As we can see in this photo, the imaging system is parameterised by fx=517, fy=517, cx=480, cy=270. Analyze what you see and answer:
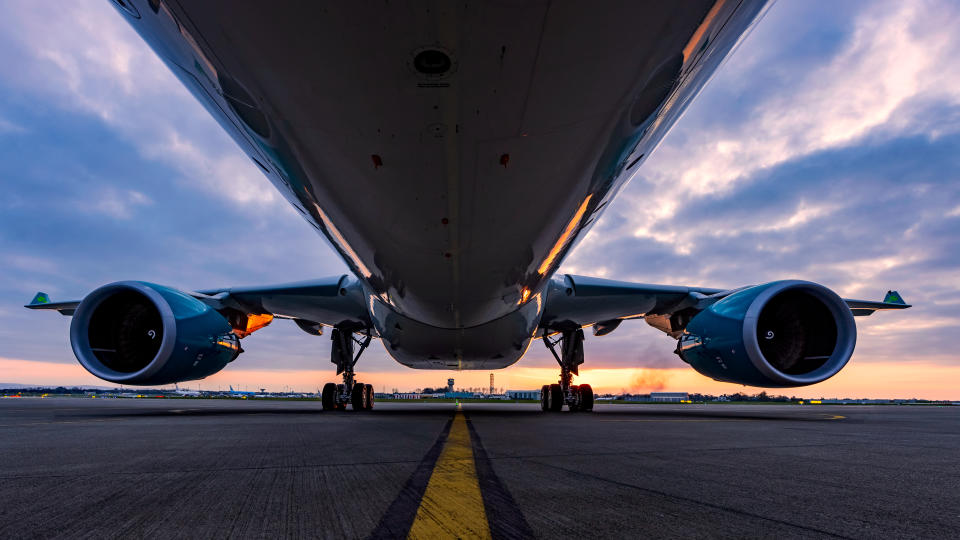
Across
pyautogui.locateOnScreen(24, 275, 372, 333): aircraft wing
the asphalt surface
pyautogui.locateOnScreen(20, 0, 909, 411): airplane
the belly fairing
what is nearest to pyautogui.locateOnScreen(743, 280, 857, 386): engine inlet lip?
the asphalt surface

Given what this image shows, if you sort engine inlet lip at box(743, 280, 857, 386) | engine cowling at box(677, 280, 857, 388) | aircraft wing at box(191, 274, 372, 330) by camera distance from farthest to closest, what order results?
1. aircraft wing at box(191, 274, 372, 330)
2. engine cowling at box(677, 280, 857, 388)
3. engine inlet lip at box(743, 280, 857, 386)

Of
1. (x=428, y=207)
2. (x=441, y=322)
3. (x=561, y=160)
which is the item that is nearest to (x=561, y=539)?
(x=561, y=160)

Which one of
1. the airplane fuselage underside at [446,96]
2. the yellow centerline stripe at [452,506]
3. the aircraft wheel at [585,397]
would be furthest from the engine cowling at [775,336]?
the yellow centerline stripe at [452,506]

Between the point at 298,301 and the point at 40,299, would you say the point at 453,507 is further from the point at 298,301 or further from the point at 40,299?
the point at 40,299

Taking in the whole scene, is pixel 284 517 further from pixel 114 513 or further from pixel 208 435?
pixel 208 435

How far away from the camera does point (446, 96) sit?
2.22m

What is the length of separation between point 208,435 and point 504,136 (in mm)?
4020

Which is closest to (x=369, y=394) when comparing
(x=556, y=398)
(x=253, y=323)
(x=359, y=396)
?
(x=359, y=396)

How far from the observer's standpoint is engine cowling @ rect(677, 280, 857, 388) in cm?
722

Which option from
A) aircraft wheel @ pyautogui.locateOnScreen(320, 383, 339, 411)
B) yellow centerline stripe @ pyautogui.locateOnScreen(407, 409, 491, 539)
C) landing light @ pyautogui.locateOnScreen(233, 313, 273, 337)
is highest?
landing light @ pyautogui.locateOnScreen(233, 313, 273, 337)

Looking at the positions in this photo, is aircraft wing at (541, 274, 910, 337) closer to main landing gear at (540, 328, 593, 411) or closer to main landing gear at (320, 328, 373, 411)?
main landing gear at (540, 328, 593, 411)

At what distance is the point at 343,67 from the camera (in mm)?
2035

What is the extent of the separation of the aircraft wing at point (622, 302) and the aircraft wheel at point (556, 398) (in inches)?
86.4

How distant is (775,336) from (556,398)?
5.84 meters
